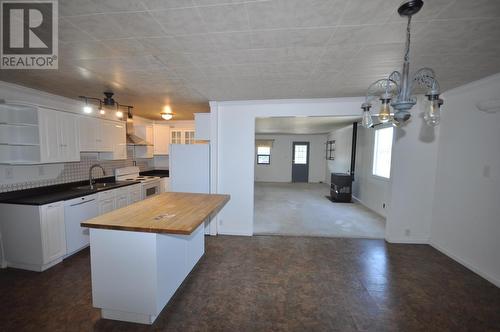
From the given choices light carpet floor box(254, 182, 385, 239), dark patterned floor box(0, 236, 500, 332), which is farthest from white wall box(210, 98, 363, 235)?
dark patterned floor box(0, 236, 500, 332)

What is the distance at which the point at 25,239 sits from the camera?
7.90 ft

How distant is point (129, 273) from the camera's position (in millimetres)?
1679

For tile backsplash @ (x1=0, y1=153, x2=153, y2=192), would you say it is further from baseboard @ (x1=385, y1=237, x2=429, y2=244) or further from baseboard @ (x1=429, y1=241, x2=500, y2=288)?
baseboard @ (x1=429, y1=241, x2=500, y2=288)

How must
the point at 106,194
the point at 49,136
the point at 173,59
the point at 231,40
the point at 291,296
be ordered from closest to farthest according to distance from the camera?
the point at 231,40
the point at 173,59
the point at 291,296
the point at 49,136
the point at 106,194

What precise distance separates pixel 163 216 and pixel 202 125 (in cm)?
205

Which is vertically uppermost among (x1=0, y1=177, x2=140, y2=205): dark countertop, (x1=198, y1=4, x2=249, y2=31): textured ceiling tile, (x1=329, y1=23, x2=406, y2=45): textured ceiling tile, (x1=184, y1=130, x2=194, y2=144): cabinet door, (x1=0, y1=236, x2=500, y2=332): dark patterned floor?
(x1=329, y1=23, x2=406, y2=45): textured ceiling tile

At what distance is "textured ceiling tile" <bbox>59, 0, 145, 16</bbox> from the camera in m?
1.22

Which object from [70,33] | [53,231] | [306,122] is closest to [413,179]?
[306,122]

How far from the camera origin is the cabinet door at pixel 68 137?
2.96 meters

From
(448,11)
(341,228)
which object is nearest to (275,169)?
(341,228)

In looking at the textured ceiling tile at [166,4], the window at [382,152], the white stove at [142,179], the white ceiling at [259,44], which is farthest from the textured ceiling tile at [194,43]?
the window at [382,152]

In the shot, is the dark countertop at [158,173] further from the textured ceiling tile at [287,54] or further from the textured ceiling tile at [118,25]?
the textured ceiling tile at [287,54]

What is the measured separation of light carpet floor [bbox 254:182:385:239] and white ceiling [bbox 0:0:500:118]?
8.46ft

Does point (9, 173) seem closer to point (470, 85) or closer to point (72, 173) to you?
point (72, 173)
